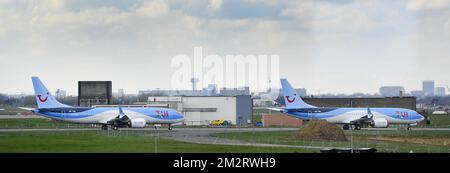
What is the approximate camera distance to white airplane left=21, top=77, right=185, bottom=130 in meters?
120

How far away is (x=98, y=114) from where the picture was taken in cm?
12275

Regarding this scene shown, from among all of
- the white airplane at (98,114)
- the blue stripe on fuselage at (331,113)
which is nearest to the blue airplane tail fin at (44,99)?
the white airplane at (98,114)

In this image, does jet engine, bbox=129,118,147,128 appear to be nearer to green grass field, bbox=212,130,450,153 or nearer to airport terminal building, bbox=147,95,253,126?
airport terminal building, bbox=147,95,253,126

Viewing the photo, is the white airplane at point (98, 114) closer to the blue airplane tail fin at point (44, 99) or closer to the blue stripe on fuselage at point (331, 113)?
the blue airplane tail fin at point (44, 99)

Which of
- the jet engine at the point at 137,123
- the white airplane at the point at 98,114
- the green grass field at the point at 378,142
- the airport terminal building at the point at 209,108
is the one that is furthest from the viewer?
the airport terminal building at the point at 209,108

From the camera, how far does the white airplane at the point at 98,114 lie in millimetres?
119688

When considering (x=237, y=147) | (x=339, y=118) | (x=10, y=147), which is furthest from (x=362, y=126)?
(x=10, y=147)

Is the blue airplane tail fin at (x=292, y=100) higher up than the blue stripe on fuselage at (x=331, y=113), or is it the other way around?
the blue airplane tail fin at (x=292, y=100)

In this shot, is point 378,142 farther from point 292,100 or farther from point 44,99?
point 44,99

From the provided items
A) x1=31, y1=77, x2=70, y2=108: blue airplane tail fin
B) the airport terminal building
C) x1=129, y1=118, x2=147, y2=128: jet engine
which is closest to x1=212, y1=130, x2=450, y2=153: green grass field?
x1=129, y1=118, x2=147, y2=128: jet engine

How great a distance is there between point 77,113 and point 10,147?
5263cm

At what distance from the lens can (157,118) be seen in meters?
129
